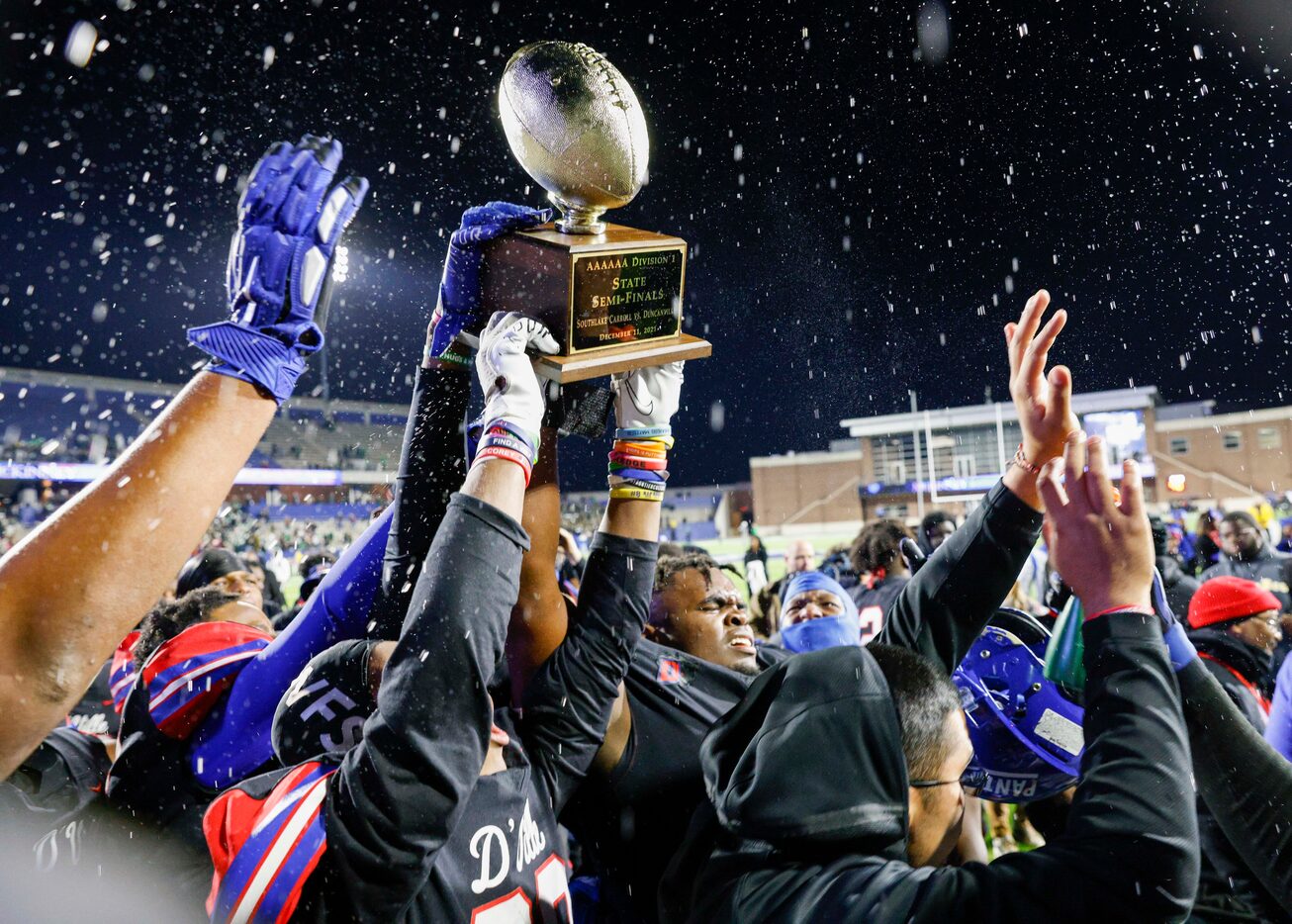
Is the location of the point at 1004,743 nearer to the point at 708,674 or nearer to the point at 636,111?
the point at 708,674

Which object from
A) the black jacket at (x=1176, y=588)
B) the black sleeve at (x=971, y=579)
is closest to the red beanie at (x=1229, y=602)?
the black jacket at (x=1176, y=588)

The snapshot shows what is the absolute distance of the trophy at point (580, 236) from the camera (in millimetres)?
2039

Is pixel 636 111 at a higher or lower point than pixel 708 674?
higher

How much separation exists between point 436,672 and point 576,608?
72cm

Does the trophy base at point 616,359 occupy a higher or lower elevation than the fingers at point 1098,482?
higher

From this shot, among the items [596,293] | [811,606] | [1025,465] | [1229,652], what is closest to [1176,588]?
[1229,652]

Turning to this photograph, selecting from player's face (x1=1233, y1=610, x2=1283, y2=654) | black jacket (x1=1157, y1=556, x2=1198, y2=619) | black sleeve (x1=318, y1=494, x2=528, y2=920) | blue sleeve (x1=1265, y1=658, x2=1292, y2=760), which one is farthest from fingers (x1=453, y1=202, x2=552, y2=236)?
black jacket (x1=1157, y1=556, x2=1198, y2=619)

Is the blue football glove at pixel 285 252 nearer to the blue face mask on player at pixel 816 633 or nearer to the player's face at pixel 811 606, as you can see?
the blue face mask on player at pixel 816 633

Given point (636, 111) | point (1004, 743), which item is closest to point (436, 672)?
point (636, 111)

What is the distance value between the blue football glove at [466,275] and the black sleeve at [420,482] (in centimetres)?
10

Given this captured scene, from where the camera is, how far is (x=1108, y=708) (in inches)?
49.0

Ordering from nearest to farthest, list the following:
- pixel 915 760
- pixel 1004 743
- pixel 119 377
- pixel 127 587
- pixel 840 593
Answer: pixel 127 587
pixel 915 760
pixel 1004 743
pixel 840 593
pixel 119 377

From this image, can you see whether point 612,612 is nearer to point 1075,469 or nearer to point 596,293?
point 596,293

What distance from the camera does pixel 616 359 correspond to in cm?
209
